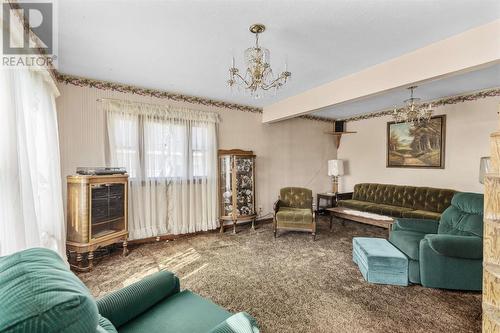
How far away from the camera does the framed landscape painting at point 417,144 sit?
4.25 m

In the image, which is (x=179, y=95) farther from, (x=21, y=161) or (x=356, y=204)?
(x=356, y=204)

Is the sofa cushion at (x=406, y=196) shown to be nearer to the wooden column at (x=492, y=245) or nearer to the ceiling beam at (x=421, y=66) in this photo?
the ceiling beam at (x=421, y=66)

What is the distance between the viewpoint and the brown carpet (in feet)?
6.25

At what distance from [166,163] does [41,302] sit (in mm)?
3412

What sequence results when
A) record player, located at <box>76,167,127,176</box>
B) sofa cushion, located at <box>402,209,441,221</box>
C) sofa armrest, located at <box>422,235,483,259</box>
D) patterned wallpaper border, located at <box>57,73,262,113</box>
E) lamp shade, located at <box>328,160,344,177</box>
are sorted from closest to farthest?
sofa armrest, located at <box>422,235,483,259</box> → record player, located at <box>76,167,127,176</box> → patterned wallpaper border, located at <box>57,73,262,113</box> → sofa cushion, located at <box>402,209,441,221</box> → lamp shade, located at <box>328,160,344,177</box>

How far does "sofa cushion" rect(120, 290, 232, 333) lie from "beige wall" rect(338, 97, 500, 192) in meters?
4.67

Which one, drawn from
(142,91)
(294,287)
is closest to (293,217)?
(294,287)

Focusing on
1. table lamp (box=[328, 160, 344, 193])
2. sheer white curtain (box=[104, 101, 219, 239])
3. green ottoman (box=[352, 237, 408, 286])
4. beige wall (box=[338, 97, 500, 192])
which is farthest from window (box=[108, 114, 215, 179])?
beige wall (box=[338, 97, 500, 192])

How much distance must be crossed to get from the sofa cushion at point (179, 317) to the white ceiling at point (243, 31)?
2.11m

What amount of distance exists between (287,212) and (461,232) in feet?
7.49

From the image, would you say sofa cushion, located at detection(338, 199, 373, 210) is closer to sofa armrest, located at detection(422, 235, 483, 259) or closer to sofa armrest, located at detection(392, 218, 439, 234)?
sofa armrest, located at detection(392, 218, 439, 234)

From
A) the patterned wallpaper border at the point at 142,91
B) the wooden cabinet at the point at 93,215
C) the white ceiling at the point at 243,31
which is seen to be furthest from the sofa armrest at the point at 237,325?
the patterned wallpaper border at the point at 142,91

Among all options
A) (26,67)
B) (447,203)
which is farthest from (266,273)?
(447,203)

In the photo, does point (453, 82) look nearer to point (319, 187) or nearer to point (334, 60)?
point (334, 60)
